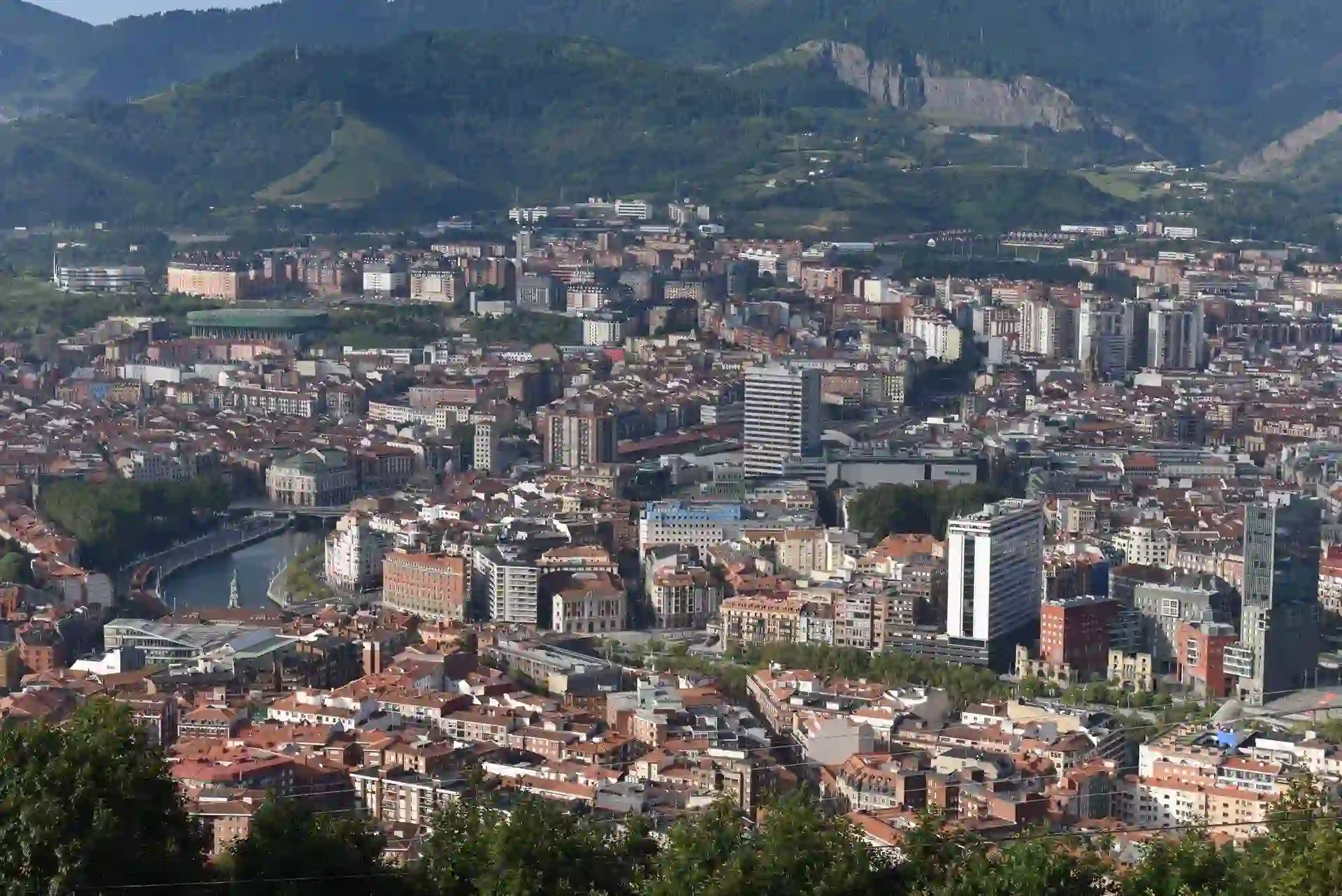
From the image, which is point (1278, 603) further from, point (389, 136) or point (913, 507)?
point (389, 136)

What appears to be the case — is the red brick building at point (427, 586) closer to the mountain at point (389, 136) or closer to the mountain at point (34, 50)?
the mountain at point (389, 136)

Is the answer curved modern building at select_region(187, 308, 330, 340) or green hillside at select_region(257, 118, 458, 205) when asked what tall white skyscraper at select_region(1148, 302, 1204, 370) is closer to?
curved modern building at select_region(187, 308, 330, 340)

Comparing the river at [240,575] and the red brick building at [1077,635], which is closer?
the red brick building at [1077,635]

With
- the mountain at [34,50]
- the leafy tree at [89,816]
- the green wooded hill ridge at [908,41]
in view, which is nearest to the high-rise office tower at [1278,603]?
the leafy tree at [89,816]

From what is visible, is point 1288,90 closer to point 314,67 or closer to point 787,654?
point 314,67

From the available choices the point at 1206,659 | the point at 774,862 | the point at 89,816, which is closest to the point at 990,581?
the point at 1206,659

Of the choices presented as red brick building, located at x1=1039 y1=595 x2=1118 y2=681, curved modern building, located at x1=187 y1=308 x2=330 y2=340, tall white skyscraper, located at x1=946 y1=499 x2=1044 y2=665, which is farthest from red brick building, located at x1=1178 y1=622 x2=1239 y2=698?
curved modern building, located at x1=187 y1=308 x2=330 y2=340

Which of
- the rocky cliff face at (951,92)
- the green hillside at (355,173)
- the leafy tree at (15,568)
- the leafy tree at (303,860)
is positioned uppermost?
the rocky cliff face at (951,92)
